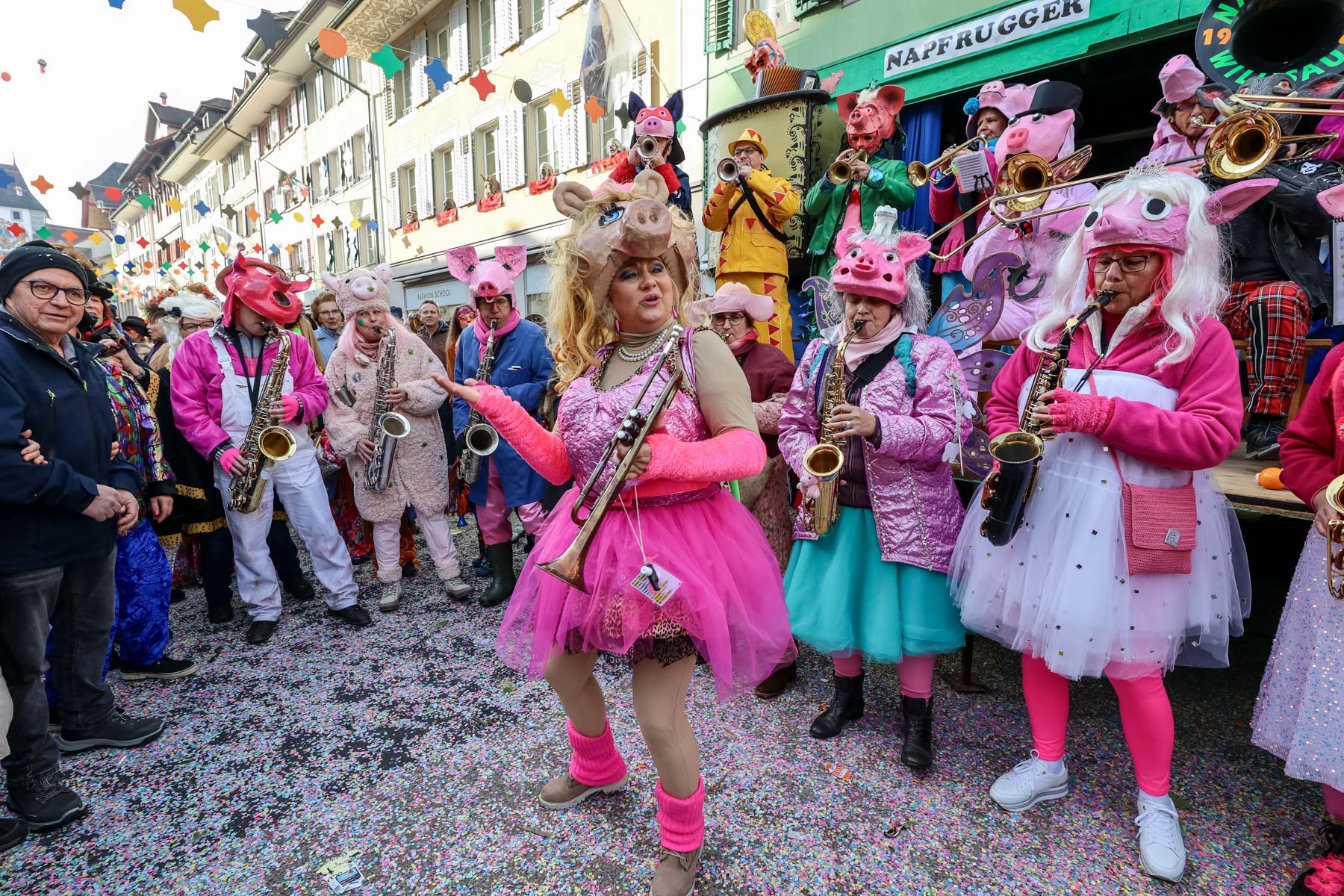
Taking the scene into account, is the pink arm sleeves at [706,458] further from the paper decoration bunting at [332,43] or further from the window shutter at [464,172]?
the window shutter at [464,172]

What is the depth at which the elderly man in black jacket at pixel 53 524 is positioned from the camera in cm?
254

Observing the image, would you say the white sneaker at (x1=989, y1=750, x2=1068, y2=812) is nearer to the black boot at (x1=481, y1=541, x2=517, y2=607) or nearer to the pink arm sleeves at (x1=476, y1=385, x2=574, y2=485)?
the pink arm sleeves at (x1=476, y1=385, x2=574, y2=485)

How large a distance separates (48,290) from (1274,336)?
5717 mm

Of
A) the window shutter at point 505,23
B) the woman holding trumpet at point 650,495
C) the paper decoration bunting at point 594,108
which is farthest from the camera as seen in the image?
the window shutter at point 505,23

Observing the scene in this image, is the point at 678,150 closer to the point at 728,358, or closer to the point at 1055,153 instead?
the point at 1055,153

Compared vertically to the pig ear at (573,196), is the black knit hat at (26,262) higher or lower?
lower

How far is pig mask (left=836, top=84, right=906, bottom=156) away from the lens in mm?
5090

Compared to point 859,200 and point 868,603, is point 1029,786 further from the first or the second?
point 859,200

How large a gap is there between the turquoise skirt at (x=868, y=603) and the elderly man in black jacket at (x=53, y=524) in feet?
9.78

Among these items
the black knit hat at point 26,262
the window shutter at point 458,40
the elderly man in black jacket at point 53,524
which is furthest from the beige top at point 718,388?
the window shutter at point 458,40

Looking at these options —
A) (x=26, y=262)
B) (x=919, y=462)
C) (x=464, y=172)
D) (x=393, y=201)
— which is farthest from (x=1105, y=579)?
(x=393, y=201)

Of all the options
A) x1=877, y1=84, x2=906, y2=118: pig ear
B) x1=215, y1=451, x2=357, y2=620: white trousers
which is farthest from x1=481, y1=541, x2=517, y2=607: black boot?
x1=877, y1=84, x2=906, y2=118: pig ear

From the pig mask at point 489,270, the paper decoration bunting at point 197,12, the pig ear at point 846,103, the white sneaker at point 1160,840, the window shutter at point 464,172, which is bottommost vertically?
the white sneaker at point 1160,840

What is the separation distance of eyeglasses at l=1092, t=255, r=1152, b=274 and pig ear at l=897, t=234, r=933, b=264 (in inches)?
27.2
